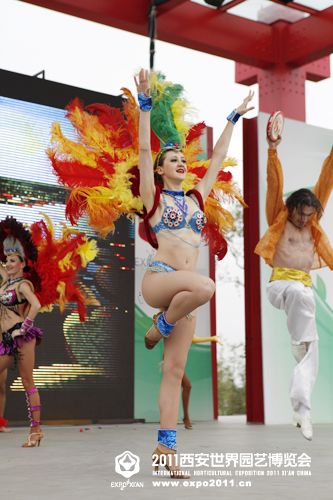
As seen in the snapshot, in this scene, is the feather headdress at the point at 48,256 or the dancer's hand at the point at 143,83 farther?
the feather headdress at the point at 48,256

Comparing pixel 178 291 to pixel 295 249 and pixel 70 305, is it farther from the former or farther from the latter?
pixel 70 305

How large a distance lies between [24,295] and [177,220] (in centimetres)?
217

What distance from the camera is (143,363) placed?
9008 millimetres

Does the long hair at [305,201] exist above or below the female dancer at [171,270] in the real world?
above

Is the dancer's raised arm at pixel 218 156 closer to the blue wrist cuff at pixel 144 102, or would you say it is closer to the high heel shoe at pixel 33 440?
the blue wrist cuff at pixel 144 102

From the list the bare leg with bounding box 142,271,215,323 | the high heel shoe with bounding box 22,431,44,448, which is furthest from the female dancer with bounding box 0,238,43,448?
the bare leg with bounding box 142,271,215,323

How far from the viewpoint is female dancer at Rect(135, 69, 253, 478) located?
12.7ft

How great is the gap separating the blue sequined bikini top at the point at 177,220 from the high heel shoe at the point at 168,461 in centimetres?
105

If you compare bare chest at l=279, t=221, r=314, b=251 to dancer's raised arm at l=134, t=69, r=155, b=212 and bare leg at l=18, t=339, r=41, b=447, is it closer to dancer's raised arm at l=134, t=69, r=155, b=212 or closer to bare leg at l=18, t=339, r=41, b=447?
Result: bare leg at l=18, t=339, r=41, b=447

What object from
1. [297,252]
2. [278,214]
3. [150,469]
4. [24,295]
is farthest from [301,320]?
[150,469]

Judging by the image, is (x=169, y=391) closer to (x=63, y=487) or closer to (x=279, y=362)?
(x=63, y=487)

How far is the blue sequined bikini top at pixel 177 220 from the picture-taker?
162 inches

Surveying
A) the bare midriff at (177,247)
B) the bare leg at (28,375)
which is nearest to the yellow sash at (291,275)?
the bare leg at (28,375)

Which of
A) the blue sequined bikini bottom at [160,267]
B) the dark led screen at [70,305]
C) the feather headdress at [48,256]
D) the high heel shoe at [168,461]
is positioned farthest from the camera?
the dark led screen at [70,305]
